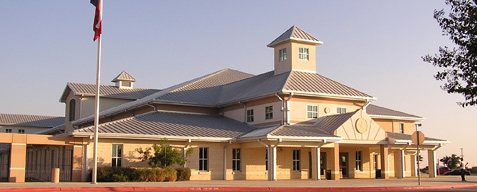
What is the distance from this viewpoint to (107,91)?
188ft

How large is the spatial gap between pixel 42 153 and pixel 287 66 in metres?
18.7

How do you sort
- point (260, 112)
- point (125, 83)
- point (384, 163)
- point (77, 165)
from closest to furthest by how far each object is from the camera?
1. point (77, 165)
2. point (384, 163)
3. point (260, 112)
4. point (125, 83)

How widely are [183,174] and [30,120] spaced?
5905cm

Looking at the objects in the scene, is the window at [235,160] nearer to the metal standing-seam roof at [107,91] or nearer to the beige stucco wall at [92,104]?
the beige stucco wall at [92,104]

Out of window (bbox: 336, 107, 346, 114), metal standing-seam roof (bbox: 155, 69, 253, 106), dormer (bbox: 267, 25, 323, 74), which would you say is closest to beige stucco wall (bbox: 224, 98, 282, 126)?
metal standing-seam roof (bbox: 155, 69, 253, 106)

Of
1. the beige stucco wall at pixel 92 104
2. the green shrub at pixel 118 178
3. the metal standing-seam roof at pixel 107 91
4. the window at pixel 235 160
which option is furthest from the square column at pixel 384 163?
the beige stucco wall at pixel 92 104

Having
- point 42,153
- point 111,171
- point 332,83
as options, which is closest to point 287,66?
point 332,83

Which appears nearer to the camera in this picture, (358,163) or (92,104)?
(358,163)

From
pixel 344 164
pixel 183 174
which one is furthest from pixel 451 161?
pixel 183 174

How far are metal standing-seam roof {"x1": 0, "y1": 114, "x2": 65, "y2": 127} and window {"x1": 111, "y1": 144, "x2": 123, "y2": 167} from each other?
53.3 metres

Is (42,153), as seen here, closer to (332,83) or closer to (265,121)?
Result: (265,121)

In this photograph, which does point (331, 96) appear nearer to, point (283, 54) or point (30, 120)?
point (283, 54)

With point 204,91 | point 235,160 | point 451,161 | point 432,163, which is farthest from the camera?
point 451,161

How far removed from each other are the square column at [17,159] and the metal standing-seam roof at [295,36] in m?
19.4
